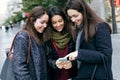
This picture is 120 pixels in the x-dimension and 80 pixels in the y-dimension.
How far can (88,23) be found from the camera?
9.37ft

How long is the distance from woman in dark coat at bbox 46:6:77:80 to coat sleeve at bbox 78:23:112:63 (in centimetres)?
22

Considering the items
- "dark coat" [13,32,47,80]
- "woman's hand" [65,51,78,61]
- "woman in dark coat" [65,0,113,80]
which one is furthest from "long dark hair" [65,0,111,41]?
"dark coat" [13,32,47,80]

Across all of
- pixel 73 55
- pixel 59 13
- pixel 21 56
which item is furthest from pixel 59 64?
pixel 59 13

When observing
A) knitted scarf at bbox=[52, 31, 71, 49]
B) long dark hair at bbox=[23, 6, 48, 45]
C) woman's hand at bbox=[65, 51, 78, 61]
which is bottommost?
woman's hand at bbox=[65, 51, 78, 61]

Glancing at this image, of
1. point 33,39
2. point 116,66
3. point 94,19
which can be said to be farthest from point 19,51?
point 116,66

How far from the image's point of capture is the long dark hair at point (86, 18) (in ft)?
9.25

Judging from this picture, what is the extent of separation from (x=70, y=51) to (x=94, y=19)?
0.40 m

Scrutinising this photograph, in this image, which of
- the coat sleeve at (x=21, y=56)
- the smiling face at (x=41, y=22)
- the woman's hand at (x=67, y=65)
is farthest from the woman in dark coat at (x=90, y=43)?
the coat sleeve at (x=21, y=56)

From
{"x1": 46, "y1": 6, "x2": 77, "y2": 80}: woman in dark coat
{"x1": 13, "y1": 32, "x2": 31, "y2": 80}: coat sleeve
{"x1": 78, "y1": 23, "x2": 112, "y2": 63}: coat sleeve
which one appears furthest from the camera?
{"x1": 46, "y1": 6, "x2": 77, "y2": 80}: woman in dark coat

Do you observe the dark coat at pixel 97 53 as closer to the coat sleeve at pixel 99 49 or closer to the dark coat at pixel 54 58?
the coat sleeve at pixel 99 49

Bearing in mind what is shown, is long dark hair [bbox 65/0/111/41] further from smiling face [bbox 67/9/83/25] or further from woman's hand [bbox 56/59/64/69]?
woman's hand [bbox 56/59/64/69]

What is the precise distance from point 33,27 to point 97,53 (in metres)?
0.62

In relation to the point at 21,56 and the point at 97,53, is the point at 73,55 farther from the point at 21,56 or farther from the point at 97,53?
the point at 21,56

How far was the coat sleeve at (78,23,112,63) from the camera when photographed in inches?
110
